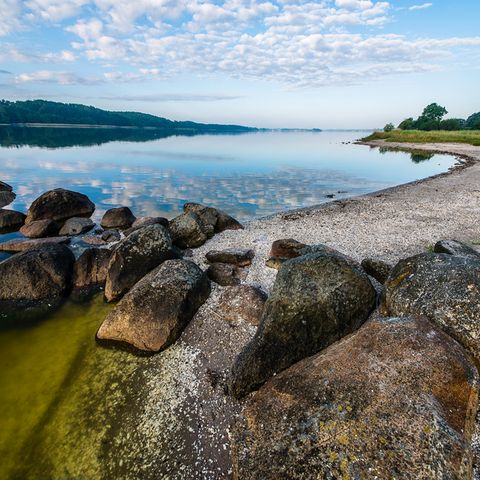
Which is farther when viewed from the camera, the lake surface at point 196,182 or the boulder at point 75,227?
the lake surface at point 196,182

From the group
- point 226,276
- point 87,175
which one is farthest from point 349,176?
point 226,276

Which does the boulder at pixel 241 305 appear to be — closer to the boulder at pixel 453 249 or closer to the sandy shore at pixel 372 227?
the sandy shore at pixel 372 227

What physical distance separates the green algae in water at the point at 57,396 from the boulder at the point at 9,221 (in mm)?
12194

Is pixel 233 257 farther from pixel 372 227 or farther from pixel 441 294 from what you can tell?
pixel 372 227

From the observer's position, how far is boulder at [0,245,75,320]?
34.4ft

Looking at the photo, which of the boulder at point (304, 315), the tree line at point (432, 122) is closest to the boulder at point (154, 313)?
the boulder at point (304, 315)

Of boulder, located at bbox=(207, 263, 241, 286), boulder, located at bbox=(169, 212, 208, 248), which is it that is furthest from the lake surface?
boulder, located at bbox=(207, 263, 241, 286)

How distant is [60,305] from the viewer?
10.7 m

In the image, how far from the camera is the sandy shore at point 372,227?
14.3 metres

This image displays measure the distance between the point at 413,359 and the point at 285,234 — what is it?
11818 mm

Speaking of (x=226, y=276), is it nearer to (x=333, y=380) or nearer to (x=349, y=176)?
(x=333, y=380)

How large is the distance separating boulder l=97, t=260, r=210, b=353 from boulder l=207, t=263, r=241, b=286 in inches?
67.9

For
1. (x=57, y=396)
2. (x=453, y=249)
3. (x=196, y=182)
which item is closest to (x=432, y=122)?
(x=196, y=182)

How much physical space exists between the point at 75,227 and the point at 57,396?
43.0 ft
